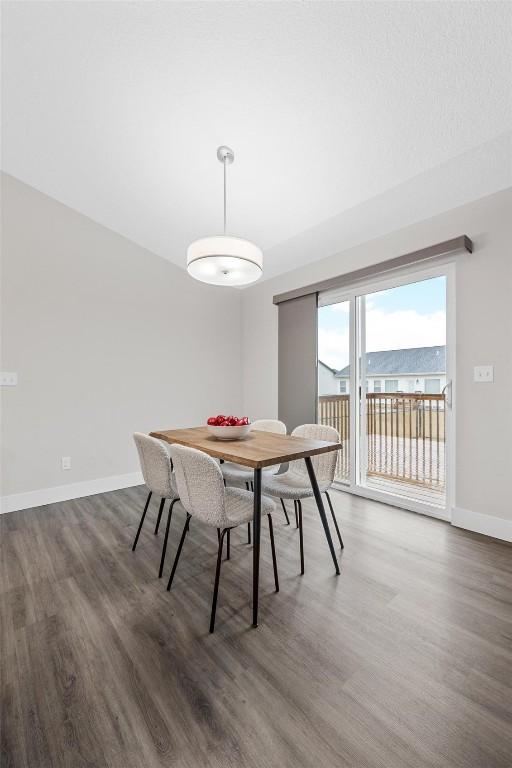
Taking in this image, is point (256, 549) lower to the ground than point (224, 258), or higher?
lower

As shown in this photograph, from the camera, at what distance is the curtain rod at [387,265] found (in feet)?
7.94

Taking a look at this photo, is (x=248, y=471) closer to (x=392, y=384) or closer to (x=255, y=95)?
(x=392, y=384)

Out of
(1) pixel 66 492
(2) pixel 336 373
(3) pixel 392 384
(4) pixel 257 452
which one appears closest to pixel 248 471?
(4) pixel 257 452

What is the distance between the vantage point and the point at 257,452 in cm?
172

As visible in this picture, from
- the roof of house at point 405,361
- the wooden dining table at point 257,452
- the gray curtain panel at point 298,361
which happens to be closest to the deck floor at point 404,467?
the gray curtain panel at point 298,361

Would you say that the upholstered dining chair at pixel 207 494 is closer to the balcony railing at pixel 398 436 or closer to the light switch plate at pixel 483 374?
the light switch plate at pixel 483 374

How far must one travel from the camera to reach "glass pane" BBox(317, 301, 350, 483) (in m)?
3.42

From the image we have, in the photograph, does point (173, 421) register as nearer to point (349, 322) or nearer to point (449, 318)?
point (349, 322)

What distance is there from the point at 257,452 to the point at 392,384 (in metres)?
2.02

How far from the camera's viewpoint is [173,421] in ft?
13.3

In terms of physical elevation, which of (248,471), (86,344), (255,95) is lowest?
(248,471)

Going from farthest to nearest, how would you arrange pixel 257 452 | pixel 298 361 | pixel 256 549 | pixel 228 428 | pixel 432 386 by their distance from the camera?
pixel 298 361 < pixel 432 386 < pixel 228 428 < pixel 257 452 < pixel 256 549

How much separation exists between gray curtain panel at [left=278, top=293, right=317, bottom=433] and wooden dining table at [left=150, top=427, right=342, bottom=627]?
4.41 ft

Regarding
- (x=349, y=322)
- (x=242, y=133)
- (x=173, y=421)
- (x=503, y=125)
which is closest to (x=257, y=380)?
(x=173, y=421)
